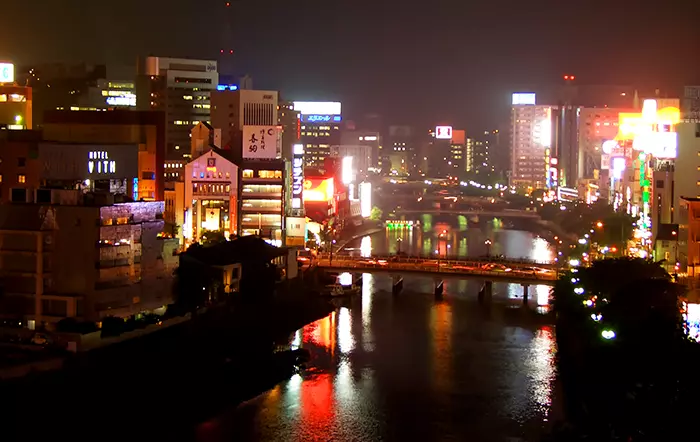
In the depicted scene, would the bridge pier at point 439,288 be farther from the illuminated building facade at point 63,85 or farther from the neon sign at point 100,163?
the illuminated building facade at point 63,85

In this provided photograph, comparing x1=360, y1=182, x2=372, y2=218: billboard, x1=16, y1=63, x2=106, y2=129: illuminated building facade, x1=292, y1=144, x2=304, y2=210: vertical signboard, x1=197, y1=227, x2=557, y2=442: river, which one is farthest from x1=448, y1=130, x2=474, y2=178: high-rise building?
x1=197, y1=227, x2=557, y2=442: river

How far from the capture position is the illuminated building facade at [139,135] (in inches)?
Result: 540

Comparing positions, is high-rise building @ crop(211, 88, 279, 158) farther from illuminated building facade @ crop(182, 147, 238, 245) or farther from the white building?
the white building

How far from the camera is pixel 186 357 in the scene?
8.91 meters

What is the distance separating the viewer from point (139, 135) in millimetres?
13852

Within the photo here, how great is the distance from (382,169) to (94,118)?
33.9m

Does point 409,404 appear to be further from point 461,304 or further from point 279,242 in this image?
point 279,242

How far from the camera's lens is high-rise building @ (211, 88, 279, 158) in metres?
19.0

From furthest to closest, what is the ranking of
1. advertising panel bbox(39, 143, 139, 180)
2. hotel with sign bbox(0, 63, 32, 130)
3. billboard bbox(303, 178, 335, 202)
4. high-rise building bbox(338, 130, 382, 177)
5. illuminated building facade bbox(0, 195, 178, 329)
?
high-rise building bbox(338, 130, 382, 177) → billboard bbox(303, 178, 335, 202) → hotel with sign bbox(0, 63, 32, 130) → advertising panel bbox(39, 143, 139, 180) → illuminated building facade bbox(0, 195, 178, 329)

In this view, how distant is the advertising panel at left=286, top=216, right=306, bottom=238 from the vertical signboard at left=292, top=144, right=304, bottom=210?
0.46 meters

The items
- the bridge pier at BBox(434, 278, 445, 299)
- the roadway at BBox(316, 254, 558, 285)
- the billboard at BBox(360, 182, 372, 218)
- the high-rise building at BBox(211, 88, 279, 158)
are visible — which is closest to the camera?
the roadway at BBox(316, 254, 558, 285)

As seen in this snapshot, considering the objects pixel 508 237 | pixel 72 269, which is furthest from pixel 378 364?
pixel 508 237

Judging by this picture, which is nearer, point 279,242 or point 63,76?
point 279,242

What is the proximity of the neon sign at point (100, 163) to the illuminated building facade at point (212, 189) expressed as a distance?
3.54 metres
